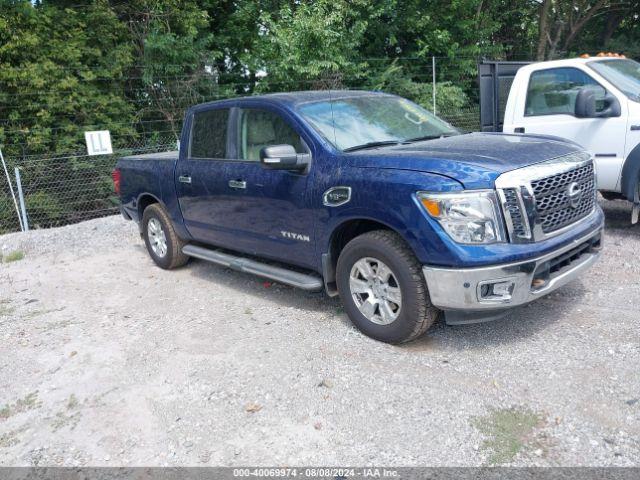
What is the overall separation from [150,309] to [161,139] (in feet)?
25.7

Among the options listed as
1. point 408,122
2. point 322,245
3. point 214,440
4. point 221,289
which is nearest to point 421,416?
point 214,440

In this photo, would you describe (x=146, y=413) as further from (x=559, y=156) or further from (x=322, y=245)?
(x=559, y=156)

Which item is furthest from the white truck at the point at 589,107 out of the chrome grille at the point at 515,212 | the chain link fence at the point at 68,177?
the chain link fence at the point at 68,177

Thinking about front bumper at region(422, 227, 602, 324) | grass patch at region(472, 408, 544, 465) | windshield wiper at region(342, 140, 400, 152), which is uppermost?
windshield wiper at region(342, 140, 400, 152)

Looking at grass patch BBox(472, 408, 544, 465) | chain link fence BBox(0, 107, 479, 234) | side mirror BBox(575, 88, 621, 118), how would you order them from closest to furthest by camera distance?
1. grass patch BBox(472, 408, 544, 465)
2. side mirror BBox(575, 88, 621, 118)
3. chain link fence BBox(0, 107, 479, 234)

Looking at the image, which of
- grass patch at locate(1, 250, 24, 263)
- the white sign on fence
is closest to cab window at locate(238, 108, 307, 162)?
grass patch at locate(1, 250, 24, 263)

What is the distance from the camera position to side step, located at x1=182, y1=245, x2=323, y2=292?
15.3 feet

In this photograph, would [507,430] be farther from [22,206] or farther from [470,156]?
[22,206]

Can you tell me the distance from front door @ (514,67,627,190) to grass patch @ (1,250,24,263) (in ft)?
23.6

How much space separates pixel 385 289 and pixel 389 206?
0.65 metres

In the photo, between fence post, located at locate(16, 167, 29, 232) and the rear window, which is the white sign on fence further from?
the rear window

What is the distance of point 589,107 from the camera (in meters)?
6.03

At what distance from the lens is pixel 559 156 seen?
4.15m

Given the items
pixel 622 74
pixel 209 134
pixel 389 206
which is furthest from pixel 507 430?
pixel 622 74
